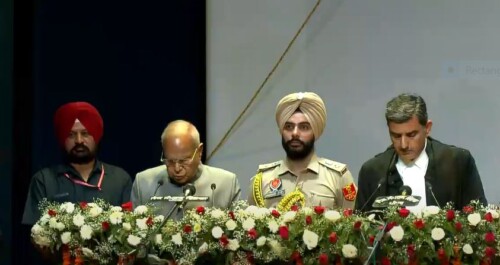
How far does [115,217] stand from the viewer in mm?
4582

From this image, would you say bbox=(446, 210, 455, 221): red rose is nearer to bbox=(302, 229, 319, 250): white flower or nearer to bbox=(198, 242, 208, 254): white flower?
bbox=(302, 229, 319, 250): white flower

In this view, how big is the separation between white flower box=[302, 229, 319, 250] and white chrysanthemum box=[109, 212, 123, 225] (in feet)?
2.68

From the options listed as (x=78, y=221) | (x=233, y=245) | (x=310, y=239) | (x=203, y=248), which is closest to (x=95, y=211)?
(x=78, y=221)

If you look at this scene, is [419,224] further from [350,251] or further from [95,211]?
[95,211]

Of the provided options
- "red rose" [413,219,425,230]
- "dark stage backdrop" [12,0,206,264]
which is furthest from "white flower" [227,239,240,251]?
"dark stage backdrop" [12,0,206,264]

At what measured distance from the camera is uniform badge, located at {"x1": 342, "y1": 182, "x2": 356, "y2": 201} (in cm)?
535

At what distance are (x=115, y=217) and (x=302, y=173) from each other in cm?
119

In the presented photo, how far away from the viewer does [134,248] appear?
4.48 meters

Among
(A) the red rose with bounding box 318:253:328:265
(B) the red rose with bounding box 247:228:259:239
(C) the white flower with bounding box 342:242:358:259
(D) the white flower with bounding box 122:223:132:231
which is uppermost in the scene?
(D) the white flower with bounding box 122:223:132:231

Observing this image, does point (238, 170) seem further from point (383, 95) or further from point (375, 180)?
point (375, 180)

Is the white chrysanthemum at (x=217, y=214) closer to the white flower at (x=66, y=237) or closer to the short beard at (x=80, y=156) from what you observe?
the white flower at (x=66, y=237)

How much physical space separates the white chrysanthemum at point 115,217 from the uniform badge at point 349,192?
1.27 meters

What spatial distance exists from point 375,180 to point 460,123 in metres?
1.97

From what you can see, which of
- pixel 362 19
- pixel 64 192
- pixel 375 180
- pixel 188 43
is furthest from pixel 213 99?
pixel 375 180
